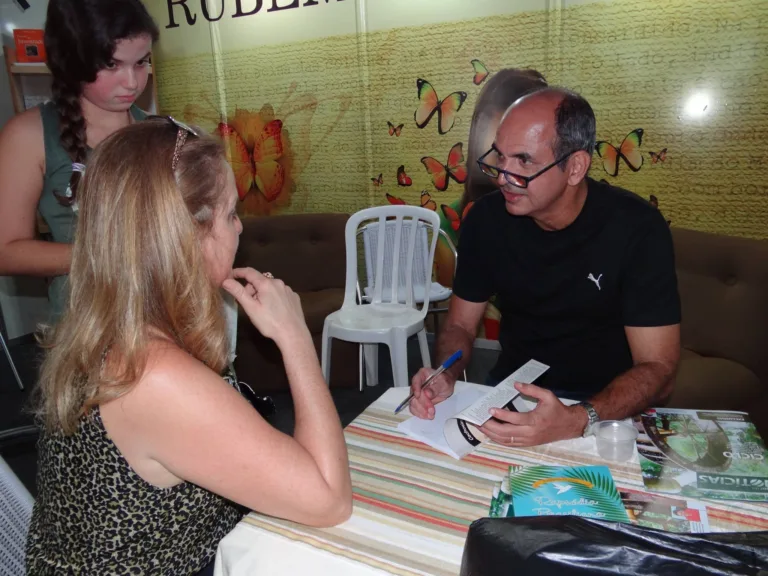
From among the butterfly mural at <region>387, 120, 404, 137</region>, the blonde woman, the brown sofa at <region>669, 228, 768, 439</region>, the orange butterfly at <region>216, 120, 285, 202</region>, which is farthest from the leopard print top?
the orange butterfly at <region>216, 120, 285, 202</region>

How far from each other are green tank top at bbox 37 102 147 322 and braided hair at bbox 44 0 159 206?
2 cm

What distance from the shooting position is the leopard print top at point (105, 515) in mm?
956

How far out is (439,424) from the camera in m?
1.29

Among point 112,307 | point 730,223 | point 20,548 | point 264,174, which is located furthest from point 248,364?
point 730,223

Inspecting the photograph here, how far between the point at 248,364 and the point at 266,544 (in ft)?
9.04

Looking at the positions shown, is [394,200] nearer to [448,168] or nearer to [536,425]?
[448,168]

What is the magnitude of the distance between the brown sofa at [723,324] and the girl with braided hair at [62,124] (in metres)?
2.37

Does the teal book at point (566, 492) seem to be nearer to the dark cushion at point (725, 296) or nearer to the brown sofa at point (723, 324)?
the brown sofa at point (723, 324)

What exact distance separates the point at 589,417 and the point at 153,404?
90 cm

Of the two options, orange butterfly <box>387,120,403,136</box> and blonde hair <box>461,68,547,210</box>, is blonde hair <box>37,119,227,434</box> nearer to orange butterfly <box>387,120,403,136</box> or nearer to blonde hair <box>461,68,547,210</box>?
blonde hair <box>461,68,547,210</box>

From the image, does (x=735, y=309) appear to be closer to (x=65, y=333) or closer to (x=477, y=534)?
(x=477, y=534)

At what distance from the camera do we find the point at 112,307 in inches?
37.7

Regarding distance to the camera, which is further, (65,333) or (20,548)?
(20,548)

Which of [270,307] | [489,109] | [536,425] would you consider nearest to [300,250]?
[489,109]
